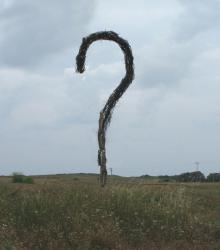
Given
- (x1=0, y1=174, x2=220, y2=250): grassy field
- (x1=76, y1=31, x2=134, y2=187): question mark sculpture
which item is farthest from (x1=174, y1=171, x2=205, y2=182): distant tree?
(x1=0, y1=174, x2=220, y2=250): grassy field

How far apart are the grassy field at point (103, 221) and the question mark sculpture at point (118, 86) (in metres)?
2.60

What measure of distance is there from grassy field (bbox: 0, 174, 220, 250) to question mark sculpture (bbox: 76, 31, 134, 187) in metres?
2.60

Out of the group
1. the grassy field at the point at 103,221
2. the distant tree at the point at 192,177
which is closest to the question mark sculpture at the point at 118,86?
the grassy field at the point at 103,221

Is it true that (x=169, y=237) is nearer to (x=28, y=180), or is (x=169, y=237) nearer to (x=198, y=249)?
(x=198, y=249)

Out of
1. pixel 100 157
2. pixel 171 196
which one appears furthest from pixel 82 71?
pixel 171 196

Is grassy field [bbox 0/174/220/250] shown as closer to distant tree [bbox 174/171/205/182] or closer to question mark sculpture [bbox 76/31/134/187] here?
question mark sculpture [bbox 76/31/134/187]

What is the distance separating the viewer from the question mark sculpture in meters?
17.1

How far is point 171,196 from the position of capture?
14453 mm

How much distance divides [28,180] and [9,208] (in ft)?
37.8

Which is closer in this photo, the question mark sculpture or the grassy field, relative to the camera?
the grassy field

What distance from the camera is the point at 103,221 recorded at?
38.3 ft

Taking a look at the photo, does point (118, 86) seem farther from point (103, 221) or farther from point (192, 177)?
point (192, 177)

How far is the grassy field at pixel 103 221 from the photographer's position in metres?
10.7

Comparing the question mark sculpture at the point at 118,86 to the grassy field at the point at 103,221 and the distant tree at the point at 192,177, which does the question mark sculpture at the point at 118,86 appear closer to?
the grassy field at the point at 103,221
